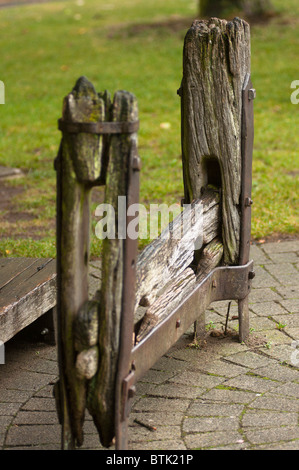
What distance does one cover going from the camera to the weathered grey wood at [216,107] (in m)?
3.54

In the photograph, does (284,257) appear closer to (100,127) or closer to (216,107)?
(216,107)

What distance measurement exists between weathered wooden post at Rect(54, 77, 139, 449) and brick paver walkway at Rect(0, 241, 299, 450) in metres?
0.45

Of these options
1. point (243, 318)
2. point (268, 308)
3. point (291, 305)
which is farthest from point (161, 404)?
point (291, 305)

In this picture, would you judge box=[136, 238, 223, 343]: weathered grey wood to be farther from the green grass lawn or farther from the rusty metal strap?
the green grass lawn

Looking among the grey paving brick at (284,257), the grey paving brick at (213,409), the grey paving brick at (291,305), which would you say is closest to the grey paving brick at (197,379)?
the grey paving brick at (213,409)

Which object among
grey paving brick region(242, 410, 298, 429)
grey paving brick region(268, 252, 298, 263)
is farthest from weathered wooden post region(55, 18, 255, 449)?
grey paving brick region(268, 252, 298, 263)

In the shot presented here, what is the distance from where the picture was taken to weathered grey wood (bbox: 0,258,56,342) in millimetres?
3598

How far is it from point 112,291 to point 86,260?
0.56 ft

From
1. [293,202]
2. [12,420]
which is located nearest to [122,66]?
[293,202]

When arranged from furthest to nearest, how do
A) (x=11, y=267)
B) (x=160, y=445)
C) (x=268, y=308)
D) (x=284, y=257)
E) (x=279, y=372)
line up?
(x=284, y=257) < (x=268, y=308) < (x=11, y=267) < (x=279, y=372) < (x=160, y=445)

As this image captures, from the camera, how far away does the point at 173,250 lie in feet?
11.2

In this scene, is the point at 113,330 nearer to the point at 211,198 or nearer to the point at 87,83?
the point at 87,83

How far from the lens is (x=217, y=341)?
4.04 m

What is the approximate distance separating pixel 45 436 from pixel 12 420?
23 centimetres
